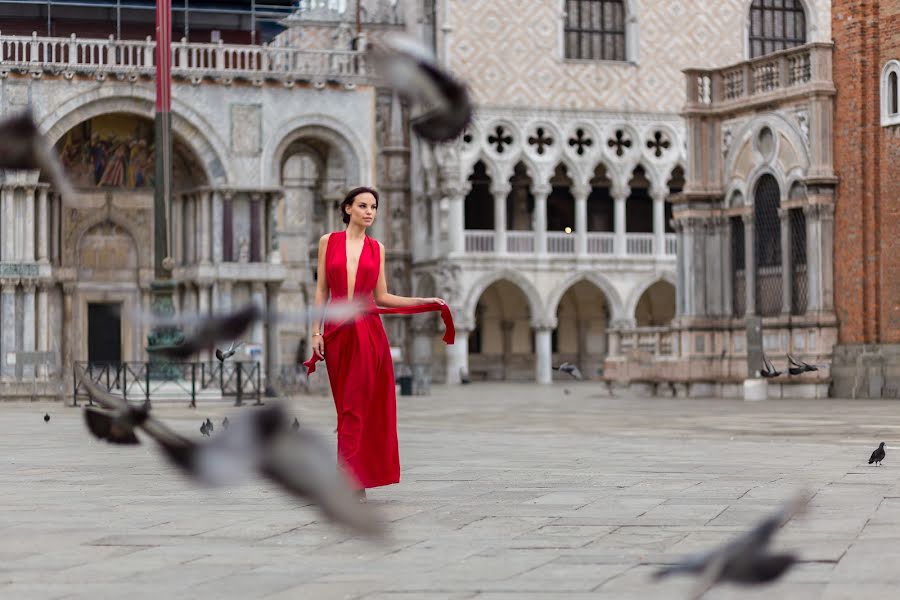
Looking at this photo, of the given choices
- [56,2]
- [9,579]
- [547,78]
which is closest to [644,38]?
[547,78]

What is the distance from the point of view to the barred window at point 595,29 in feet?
158

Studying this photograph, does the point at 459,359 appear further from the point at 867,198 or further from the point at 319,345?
the point at 319,345

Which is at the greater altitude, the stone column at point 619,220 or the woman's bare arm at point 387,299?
the stone column at point 619,220

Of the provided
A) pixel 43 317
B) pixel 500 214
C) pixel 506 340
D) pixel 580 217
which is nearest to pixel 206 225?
pixel 43 317

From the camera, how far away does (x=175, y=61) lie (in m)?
38.3

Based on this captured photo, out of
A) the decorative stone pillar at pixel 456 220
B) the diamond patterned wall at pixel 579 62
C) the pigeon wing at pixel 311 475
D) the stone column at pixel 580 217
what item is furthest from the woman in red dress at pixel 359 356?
the stone column at pixel 580 217

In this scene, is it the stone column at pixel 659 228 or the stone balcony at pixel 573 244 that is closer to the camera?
the stone balcony at pixel 573 244

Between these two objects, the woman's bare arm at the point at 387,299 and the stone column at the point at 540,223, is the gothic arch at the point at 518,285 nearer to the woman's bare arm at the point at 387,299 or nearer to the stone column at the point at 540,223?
the stone column at the point at 540,223

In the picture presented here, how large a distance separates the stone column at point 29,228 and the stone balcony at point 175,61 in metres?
2.70

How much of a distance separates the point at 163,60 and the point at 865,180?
1224 centimetres


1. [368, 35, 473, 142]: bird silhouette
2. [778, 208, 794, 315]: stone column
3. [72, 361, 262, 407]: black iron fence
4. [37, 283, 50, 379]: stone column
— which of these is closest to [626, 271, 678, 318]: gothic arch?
[37, 283, 50, 379]: stone column

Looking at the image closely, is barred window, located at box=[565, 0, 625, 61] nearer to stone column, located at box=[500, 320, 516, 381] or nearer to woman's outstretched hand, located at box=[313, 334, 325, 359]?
stone column, located at box=[500, 320, 516, 381]

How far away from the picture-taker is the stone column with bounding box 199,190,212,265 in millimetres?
38188

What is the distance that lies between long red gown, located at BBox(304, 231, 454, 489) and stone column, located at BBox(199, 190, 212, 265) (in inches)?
1183
